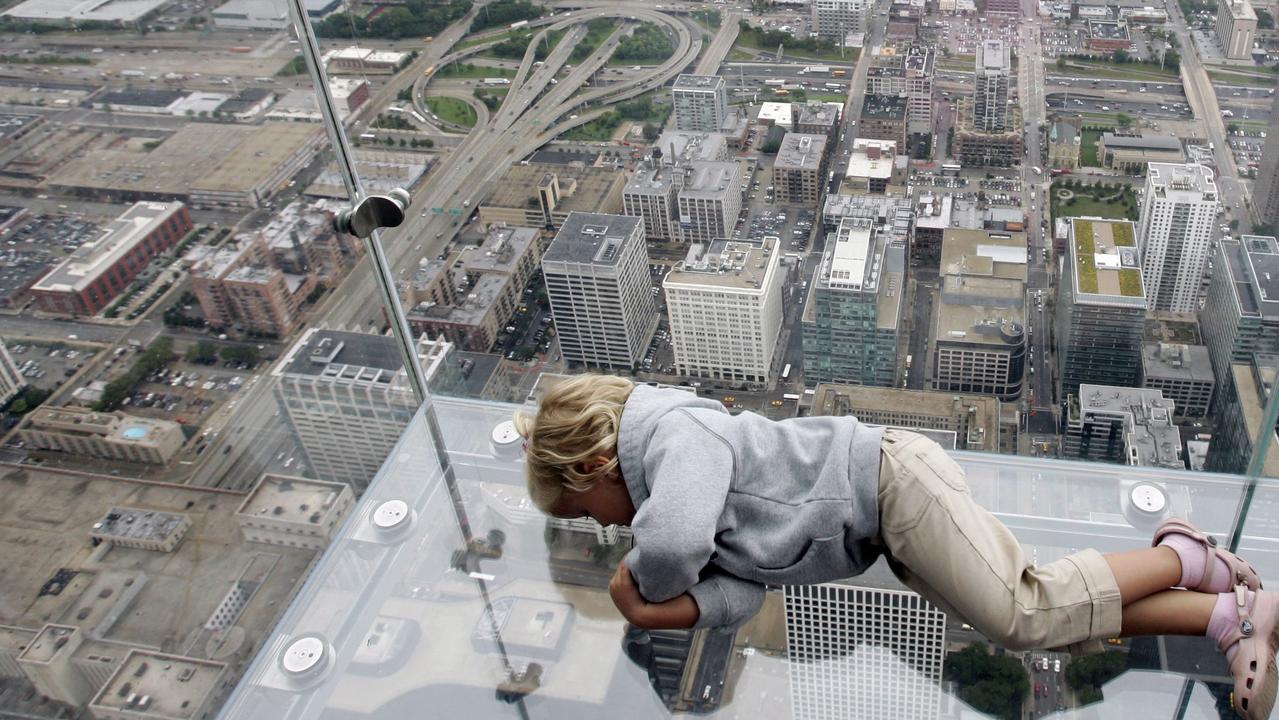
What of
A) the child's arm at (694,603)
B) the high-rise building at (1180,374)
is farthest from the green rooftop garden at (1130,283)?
the child's arm at (694,603)

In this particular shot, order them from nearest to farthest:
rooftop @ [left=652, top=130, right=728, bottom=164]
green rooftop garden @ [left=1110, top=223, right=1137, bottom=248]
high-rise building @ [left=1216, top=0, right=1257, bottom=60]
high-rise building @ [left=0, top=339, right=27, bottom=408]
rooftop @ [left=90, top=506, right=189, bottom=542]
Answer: rooftop @ [left=90, top=506, right=189, bottom=542], high-rise building @ [left=0, top=339, right=27, bottom=408], green rooftop garden @ [left=1110, top=223, right=1137, bottom=248], high-rise building @ [left=1216, top=0, right=1257, bottom=60], rooftop @ [left=652, top=130, right=728, bottom=164]

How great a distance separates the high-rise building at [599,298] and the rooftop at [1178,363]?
4.14 metres

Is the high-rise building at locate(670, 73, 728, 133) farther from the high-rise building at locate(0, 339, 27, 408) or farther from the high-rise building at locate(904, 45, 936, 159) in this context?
the high-rise building at locate(0, 339, 27, 408)

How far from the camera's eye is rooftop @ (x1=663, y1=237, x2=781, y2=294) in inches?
340

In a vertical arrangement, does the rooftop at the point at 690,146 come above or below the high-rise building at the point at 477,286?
below

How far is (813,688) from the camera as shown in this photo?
1355 millimetres

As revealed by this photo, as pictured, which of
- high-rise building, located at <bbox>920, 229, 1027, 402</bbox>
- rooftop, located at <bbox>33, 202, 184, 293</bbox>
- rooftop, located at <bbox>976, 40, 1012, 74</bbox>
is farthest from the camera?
rooftop, located at <bbox>976, 40, 1012, 74</bbox>

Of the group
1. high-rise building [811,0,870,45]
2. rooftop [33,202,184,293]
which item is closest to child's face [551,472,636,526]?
rooftop [33,202,184,293]

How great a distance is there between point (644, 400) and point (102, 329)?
2.38 m

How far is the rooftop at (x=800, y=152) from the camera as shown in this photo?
1131cm

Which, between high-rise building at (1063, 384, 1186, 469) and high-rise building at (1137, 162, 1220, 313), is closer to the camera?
high-rise building at (1063, 384, 1186, 469)

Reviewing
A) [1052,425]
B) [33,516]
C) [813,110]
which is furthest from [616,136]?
[33,516]

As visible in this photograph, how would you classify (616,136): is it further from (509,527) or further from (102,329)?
(509,527)

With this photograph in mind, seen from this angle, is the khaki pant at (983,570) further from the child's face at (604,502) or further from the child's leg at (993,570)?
the child's face at (604,502)
